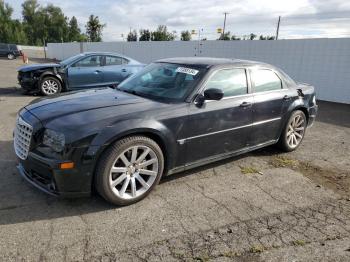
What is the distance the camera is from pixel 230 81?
4684mm

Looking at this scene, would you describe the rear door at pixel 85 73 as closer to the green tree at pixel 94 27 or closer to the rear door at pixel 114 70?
the rear door at pixel 114 70

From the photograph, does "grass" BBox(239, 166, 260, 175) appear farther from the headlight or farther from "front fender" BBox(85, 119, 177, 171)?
the headlight

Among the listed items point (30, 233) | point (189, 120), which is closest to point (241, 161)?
point (189, 120)

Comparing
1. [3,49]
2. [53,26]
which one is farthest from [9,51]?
[53,26]

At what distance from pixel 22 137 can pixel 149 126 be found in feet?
4.75

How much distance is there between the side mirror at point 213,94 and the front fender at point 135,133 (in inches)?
28.3

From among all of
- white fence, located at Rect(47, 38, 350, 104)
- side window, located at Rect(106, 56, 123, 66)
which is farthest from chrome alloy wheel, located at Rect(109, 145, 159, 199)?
white fence, located at Rect(47, 38, 350, 104)

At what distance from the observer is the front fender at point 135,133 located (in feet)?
10.9

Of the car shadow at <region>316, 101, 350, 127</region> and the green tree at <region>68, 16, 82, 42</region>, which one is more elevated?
the green tree at <region>68, 16, 82, 42</region>

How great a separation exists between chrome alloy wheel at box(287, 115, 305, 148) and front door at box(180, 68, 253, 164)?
4.14 feet

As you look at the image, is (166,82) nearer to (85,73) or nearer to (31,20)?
(85,73)

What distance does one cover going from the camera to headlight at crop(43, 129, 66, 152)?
3.27m

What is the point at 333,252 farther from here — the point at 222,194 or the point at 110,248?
the point at 110,248

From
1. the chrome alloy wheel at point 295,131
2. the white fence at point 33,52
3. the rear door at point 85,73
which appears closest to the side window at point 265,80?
the chrome alloy wheel at point 295,131
